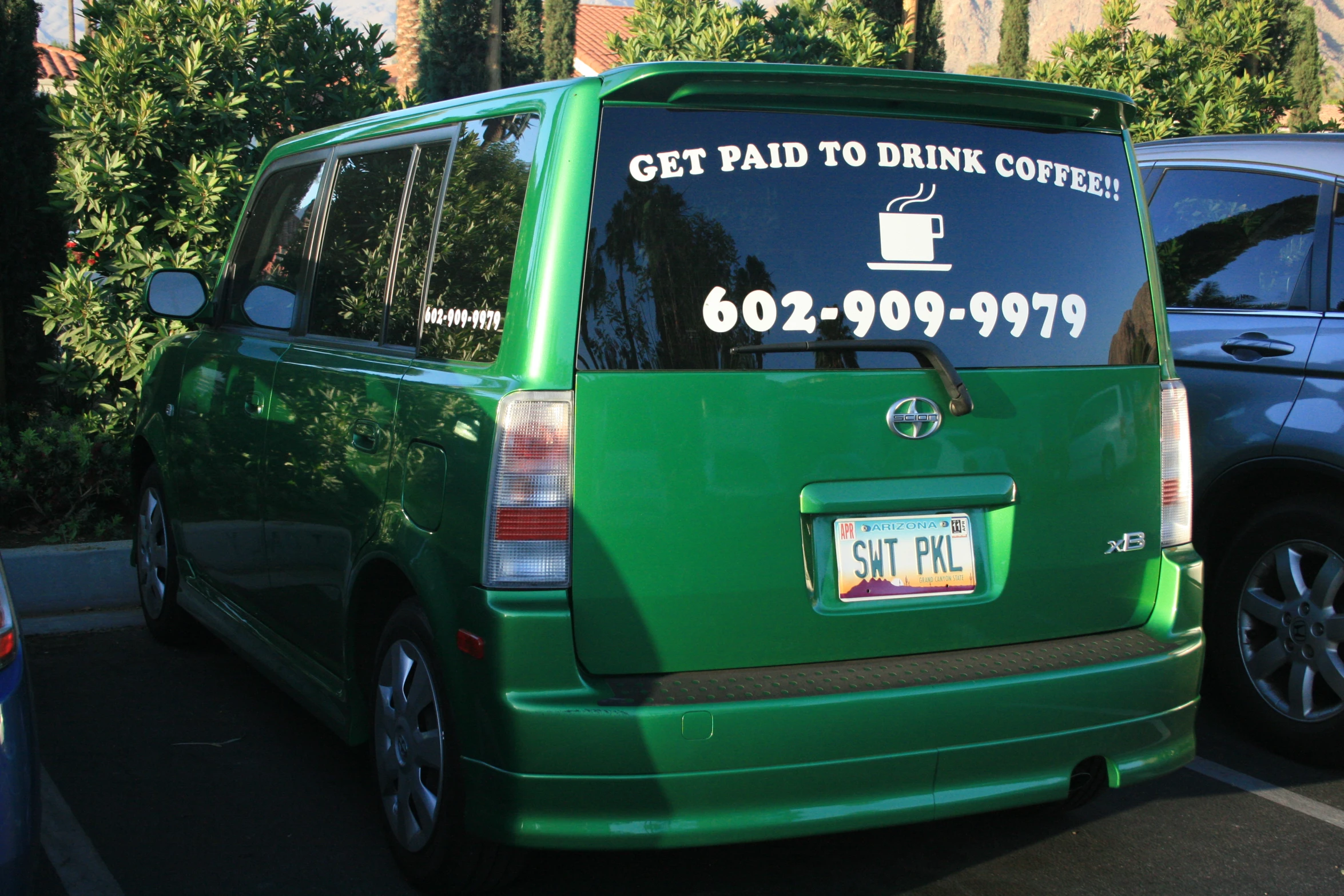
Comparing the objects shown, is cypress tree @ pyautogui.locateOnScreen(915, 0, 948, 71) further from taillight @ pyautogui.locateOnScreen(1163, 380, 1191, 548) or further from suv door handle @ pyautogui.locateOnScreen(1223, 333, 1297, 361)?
taillight @ pyautogui.locateOnScreen(1163, 380, 1191, 548)

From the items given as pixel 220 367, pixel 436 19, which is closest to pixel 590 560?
pixel 220 367

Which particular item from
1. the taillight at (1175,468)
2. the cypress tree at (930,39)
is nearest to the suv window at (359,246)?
the taillight at (1175,468)

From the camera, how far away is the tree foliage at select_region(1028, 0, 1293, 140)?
11453 millimetres

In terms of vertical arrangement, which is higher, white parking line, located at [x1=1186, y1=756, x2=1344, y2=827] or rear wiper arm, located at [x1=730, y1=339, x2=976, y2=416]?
rear wiper arm, located at [x1=730, y1=339, x2=976, y2=416]

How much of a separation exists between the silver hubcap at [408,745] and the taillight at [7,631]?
2.90 ft

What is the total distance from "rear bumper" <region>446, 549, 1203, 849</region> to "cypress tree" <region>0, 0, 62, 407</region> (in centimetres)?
638

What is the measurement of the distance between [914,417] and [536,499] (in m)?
0.87

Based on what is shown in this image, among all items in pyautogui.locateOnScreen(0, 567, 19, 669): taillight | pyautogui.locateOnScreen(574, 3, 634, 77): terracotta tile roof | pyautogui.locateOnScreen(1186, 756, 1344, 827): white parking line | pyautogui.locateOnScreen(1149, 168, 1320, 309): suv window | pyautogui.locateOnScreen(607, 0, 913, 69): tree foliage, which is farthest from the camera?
pyautogui.locateOnScreen(574, 3, 634, 77): terracotta tile roof

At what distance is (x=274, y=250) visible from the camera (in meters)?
4.55

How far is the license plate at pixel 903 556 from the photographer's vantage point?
Answer: 289cm

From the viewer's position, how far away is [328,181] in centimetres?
412

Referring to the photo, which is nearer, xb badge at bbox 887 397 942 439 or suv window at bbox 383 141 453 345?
xb badge at bbox 887 397 942 439

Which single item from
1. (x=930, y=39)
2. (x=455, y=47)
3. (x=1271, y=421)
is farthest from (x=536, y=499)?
(x=455, y=47)

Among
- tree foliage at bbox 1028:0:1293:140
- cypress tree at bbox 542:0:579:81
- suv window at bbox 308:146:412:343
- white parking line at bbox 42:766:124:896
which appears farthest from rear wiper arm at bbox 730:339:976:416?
cypress tree at bbox 542:0:579:81
